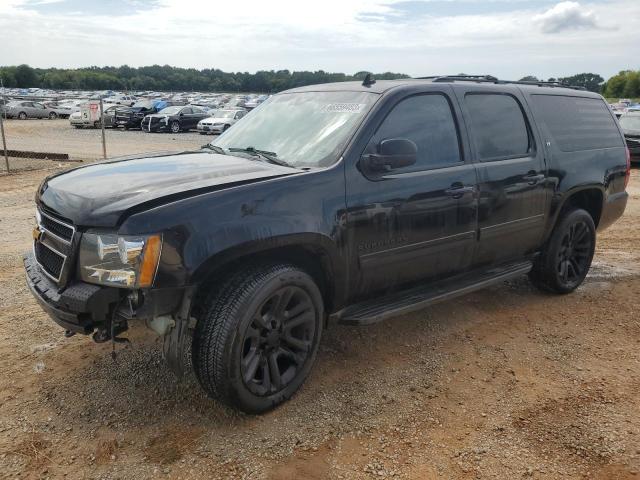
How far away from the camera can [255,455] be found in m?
2.91

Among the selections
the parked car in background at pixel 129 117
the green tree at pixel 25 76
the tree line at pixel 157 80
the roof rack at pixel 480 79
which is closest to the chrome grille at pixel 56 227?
the roof rack at pixel 480 79

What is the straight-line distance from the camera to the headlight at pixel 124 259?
2777 mm

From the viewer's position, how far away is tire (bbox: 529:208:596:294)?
16.9 ft

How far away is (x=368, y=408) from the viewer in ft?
11.1

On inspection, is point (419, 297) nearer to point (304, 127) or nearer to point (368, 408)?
point (368, 408)

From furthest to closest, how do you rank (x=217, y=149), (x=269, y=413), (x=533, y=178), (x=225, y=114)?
1. (x=225, y=114)
2. (x=533, y=178)
3. (x=217, y=149)
4. (x=269, y=413)

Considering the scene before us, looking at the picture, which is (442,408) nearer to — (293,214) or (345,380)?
(345,380)

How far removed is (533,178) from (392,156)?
1750mm

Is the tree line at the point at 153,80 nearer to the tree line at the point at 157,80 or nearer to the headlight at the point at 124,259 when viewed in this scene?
the tree line at the point at 157,80

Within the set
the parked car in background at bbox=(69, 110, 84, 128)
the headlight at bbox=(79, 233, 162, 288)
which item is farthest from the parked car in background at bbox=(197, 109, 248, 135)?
the headlight at bbox=(79, 233, 162, 288)

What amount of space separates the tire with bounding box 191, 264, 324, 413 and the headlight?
434 millimetres

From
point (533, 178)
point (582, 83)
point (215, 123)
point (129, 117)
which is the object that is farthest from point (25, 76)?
point (533, 178)

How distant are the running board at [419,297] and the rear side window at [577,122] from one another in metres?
1.29

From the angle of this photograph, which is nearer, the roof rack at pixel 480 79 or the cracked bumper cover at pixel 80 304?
the cracked bumper cover at pixel 80 304
